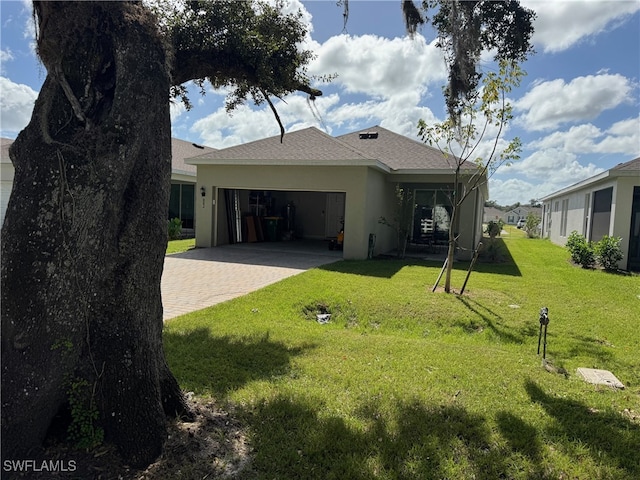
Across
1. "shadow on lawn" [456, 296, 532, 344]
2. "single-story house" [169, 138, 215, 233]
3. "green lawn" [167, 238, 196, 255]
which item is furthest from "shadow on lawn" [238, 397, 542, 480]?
"single-story house" [169, 138, 215, 233]

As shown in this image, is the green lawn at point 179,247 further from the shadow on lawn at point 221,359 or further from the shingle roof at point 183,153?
the shadow on lawn at point 221,359

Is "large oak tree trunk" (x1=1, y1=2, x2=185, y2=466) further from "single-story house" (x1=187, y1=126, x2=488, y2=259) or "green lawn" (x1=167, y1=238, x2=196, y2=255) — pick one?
"green lawn" (x1=167, y1=238, x2=196, y2=255)

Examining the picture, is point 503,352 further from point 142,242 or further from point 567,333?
point 142,242

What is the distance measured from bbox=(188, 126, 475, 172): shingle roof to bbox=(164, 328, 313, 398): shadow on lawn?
8.90m

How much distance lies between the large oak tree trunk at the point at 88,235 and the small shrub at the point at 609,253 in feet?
47.7

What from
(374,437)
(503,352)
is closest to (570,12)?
(503,352)

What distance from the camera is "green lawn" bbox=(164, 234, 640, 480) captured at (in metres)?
2.84

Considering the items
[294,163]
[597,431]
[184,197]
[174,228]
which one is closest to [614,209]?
[294,163]

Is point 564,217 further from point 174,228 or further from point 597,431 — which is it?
point 597,431

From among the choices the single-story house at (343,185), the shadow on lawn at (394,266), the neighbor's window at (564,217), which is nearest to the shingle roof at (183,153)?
the single-story house at (343,185)

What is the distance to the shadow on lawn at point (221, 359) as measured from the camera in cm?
398

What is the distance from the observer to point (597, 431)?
3.26 m

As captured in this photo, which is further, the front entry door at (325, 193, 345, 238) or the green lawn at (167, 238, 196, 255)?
the front entry door at (325, 193, 345, 238)

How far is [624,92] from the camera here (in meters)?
10.7
